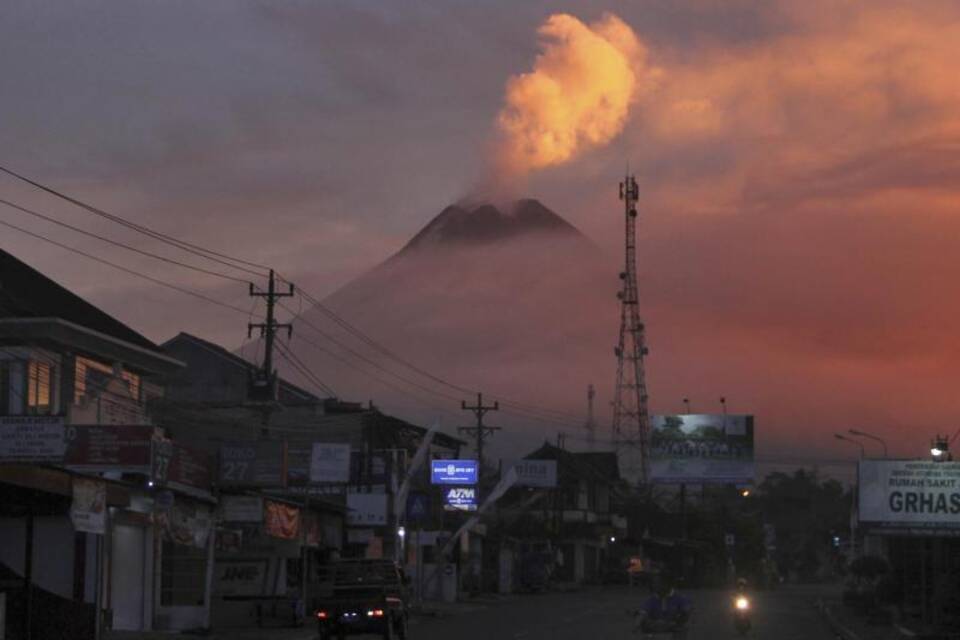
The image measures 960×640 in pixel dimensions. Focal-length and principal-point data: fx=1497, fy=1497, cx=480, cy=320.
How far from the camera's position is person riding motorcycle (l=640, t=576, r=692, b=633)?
66.3 feet

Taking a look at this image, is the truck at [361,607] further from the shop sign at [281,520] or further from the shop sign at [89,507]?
the shop sign at [89,507]

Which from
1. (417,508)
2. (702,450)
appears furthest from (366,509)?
(702,450)

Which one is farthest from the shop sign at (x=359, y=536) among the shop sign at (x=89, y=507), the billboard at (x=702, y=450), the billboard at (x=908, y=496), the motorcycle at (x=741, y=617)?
the billboard at (x=702, y=450)

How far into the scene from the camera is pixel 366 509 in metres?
59.4

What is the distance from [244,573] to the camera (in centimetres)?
4684

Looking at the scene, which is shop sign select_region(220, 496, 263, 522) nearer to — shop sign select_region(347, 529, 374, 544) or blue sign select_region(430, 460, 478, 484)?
shop sign select_region(347, 529, 374, 544)

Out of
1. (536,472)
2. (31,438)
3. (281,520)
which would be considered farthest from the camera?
(536,472)

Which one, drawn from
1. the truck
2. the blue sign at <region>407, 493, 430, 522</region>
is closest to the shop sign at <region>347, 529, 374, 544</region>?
the blue sign at <region>407, 493, 430, 522</region>

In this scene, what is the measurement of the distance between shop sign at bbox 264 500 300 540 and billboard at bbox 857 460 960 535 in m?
17.1

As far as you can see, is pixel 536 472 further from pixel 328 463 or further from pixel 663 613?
pixel 663 613

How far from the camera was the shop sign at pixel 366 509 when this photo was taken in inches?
2301

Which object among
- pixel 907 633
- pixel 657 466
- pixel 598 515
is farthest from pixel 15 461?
pixel 598 515

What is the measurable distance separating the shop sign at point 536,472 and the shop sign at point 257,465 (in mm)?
58525

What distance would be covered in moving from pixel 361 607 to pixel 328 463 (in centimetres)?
1260
